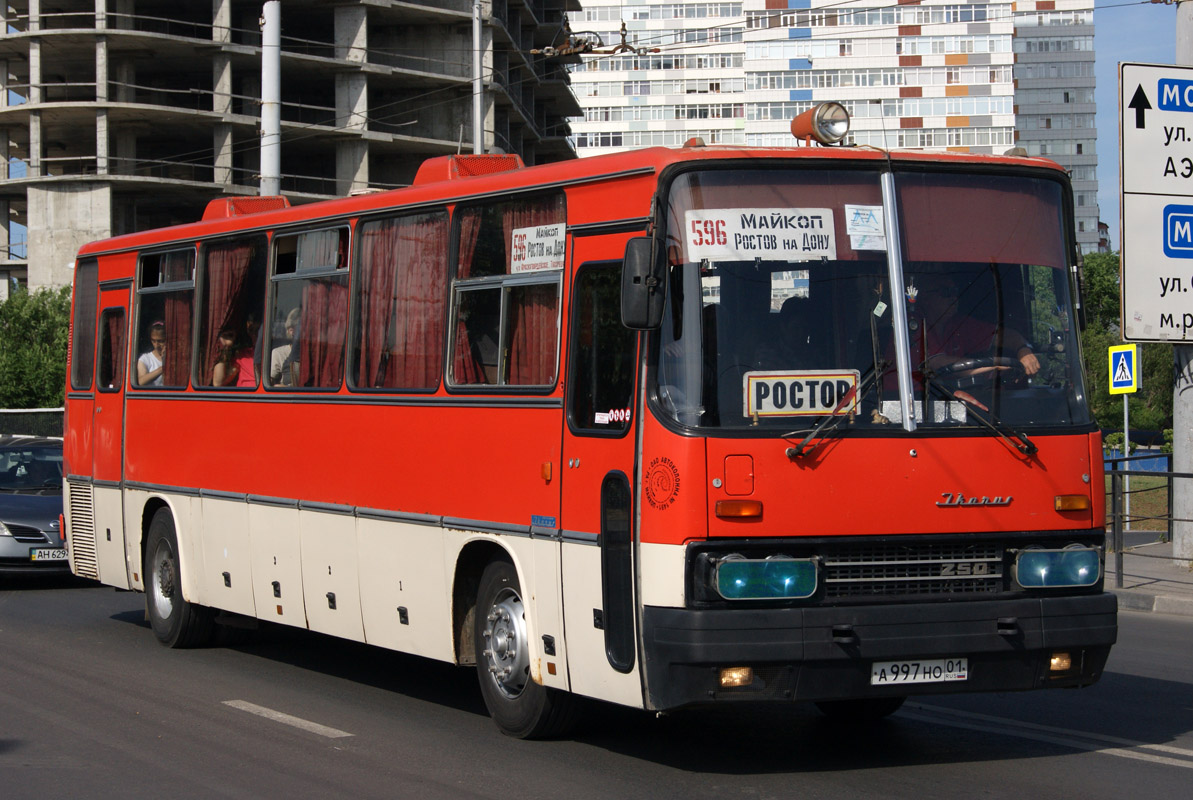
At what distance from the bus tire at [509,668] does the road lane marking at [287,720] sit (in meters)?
0.93

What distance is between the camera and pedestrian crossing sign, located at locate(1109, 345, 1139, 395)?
960 inches

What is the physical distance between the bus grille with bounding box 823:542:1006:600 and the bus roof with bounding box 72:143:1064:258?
6.48ft

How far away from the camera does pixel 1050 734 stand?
859 centimetres

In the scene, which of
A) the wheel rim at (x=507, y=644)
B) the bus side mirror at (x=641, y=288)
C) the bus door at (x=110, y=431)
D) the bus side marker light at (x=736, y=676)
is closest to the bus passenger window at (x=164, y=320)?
the bus door at (x=110, y=431)

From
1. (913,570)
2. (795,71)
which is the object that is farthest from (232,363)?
(795,71)

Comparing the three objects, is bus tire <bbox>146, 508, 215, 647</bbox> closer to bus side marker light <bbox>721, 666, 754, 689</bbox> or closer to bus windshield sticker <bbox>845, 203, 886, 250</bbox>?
bus side marker light <bbox>721, 666, 754, 689</bbox>

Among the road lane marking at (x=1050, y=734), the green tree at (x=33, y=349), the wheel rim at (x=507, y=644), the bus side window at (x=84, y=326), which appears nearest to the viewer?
the road lane marking at (x=1050, y=734)

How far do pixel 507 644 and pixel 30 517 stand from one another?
9963 millimetres

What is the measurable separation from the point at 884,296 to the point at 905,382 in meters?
0.44

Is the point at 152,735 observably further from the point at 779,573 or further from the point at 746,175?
the point at 746,175

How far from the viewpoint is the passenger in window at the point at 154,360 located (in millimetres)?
13195

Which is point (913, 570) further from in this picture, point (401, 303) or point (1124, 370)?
point (1124, 370)

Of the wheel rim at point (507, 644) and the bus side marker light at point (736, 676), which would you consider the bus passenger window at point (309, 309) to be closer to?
the wheel rim at point (507, 644)

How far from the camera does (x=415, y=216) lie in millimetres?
9773
